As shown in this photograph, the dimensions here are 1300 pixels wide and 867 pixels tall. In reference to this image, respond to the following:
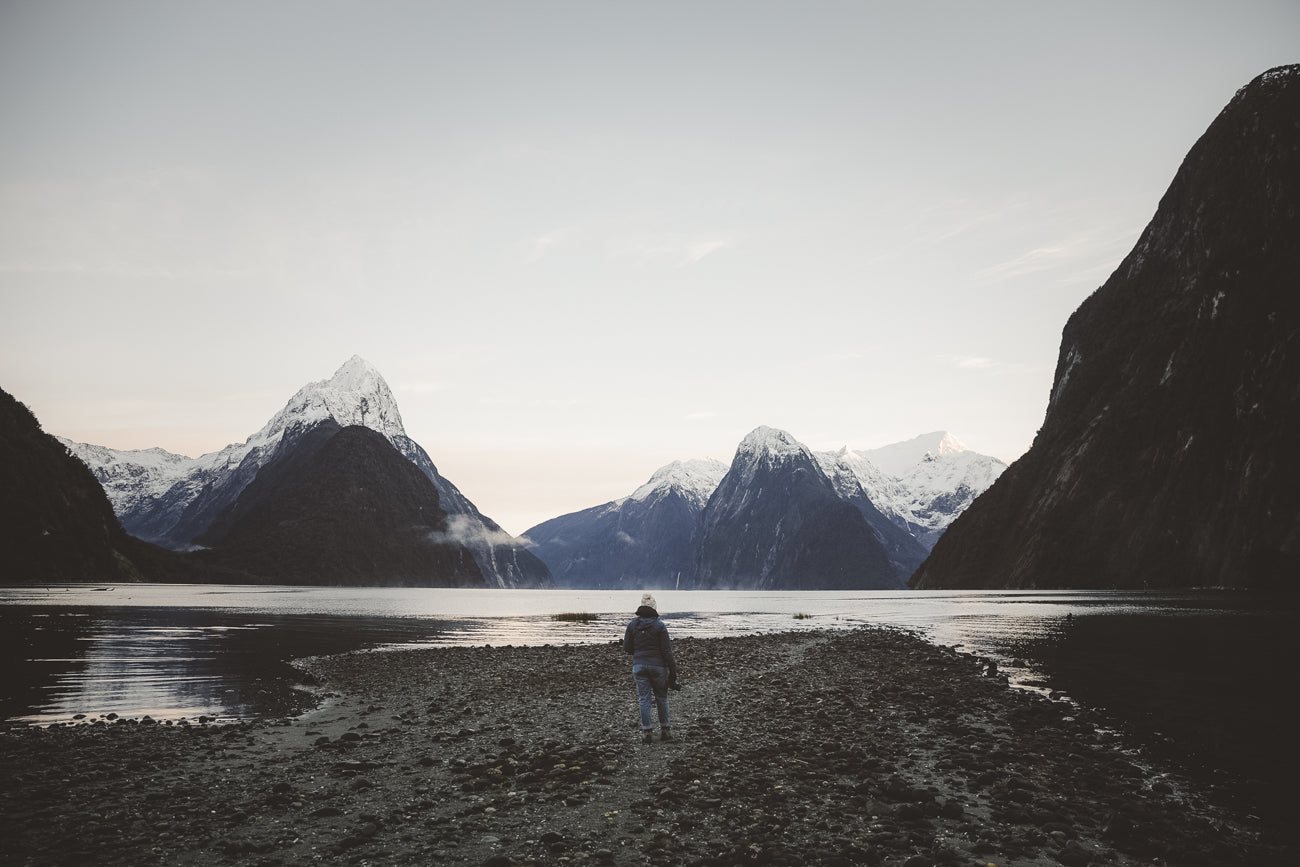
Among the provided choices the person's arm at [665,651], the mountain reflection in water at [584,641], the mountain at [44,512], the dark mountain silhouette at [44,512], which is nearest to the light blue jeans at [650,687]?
the person's arm at [665,651]

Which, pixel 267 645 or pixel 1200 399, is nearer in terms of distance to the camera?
pixel 267 645

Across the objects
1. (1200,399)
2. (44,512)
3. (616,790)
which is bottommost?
(616,790)

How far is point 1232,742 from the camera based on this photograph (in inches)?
788

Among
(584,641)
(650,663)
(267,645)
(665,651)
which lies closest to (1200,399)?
(584,641)

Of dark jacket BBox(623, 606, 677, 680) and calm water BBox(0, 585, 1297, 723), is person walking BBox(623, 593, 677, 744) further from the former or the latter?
calm water BBox(0, 585, 1297, 723)

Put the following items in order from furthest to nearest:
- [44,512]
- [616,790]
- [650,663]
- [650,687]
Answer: [44,512] → [650,687] → [650,663] → [616,790]

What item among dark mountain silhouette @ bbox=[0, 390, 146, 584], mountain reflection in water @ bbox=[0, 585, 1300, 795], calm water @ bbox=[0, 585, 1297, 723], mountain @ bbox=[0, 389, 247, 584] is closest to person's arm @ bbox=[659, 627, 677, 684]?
mountain reflection in water @ bbox=[0, 585, 1300, 795]

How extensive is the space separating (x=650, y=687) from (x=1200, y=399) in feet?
503

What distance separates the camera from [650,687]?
774 inches

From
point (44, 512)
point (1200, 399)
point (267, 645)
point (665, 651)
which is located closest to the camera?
point (665, 651)

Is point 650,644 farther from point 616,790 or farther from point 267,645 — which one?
point 267,645

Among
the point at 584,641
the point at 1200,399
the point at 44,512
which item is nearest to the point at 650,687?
the point at 584,641

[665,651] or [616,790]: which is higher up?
[665,651]

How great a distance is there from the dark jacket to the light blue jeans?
0.14m
